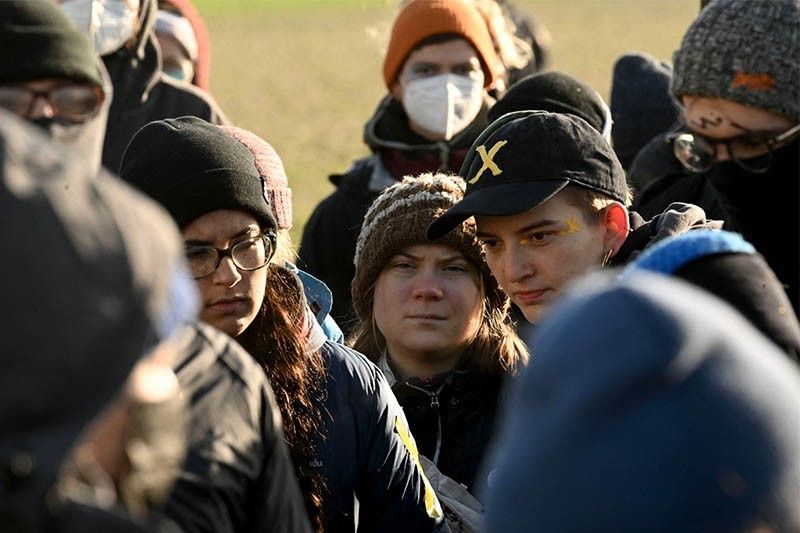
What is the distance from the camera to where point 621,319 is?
210 centimetres

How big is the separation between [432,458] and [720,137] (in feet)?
4.44

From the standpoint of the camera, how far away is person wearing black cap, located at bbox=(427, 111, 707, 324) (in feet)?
14.4

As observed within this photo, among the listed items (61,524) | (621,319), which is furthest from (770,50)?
(61,524)

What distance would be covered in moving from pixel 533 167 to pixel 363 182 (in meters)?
2.72

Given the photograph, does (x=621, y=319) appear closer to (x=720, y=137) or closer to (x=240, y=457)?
(x=240, y=457)

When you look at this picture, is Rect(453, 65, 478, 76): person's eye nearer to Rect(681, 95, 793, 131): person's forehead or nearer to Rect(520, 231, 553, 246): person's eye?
Rect(681, 95, 793, 131): person's forehead

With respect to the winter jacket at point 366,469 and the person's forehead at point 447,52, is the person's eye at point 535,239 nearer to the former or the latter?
the winter jacket at point 366,469

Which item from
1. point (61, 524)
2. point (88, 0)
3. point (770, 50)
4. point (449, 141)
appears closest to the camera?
point (61, 524)

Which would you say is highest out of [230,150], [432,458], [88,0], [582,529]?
[582,529]

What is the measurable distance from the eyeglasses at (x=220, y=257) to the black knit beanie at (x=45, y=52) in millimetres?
518

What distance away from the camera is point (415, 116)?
726cm

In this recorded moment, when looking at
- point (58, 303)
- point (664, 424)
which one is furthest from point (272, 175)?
point (664, 424)

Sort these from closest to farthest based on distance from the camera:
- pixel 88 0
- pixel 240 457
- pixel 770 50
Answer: pixel 240 457
pixel 770 50
pixel 88 0

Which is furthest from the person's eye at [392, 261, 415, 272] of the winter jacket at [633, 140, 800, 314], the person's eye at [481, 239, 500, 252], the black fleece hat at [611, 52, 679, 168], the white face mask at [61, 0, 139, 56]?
the black fleece hat at [611, 52, 679, 168]
